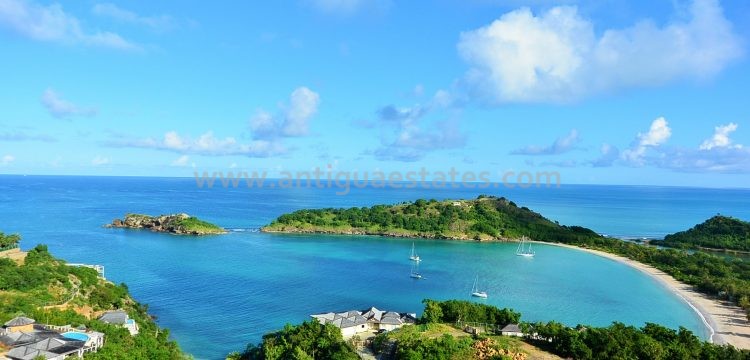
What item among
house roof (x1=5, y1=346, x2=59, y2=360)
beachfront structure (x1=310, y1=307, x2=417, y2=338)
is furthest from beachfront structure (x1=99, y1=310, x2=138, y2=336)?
beachfront structure (x1=310, y1=307, x2=417, y2=338)

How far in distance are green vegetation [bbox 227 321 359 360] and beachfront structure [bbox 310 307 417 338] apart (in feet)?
11.3

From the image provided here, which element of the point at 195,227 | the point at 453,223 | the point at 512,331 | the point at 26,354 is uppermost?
the point at 453,223

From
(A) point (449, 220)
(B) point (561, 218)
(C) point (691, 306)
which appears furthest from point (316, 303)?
(B) point (561, 218)

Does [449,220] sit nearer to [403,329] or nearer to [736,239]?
[736,239]

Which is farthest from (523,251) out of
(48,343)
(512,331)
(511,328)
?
(48,343)

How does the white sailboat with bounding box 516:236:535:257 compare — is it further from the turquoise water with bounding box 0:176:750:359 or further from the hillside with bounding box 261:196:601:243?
the hillside with bounding box 261:196:601:243

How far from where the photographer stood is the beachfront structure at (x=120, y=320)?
83.3 ft

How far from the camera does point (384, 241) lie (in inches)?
2872

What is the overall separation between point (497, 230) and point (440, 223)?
9.46 meters

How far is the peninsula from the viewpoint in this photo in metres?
52.8

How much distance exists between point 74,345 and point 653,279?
52403 mm

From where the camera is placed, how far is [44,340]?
→ 20.0 meters

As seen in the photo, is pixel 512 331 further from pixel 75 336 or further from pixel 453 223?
pixel 453 223

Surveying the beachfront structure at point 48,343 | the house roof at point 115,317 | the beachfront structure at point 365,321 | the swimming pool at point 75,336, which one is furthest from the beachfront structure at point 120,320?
the beachfront structure at point 365,321
